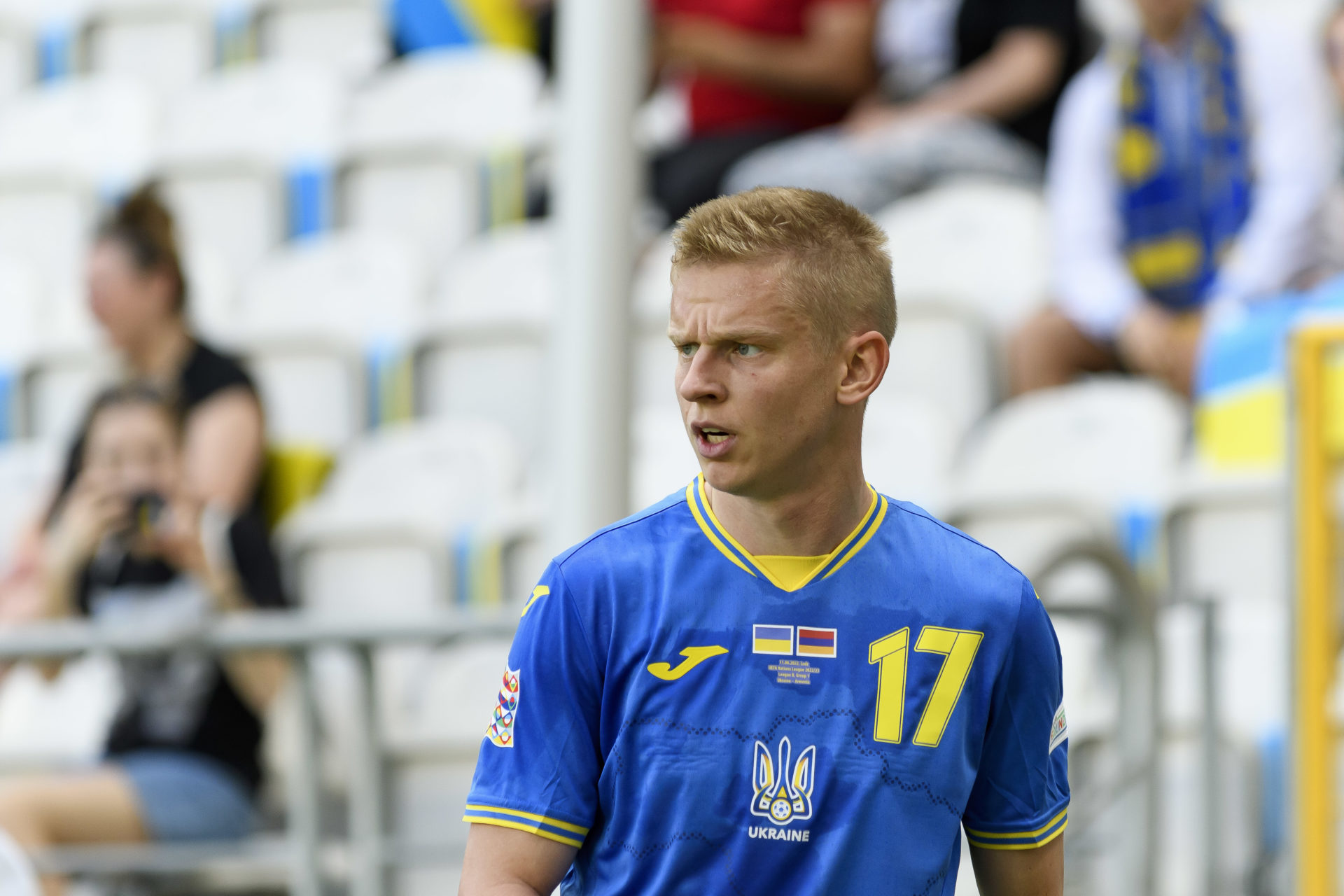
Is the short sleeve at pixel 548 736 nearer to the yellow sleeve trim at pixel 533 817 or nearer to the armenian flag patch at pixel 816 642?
the yellow sleeve trim at pixel 533 817

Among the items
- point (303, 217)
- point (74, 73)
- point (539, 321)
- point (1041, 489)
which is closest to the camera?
point (1041, 489)

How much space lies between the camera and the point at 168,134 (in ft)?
23.2

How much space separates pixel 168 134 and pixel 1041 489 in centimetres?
410

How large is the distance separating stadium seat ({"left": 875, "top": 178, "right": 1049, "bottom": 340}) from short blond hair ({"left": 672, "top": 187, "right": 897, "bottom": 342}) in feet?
12.6

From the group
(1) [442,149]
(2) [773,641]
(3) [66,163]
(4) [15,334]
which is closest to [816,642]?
(2) [773,641]

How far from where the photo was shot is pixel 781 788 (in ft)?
4.60

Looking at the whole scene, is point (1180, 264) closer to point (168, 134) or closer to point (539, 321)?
point (539, 321)

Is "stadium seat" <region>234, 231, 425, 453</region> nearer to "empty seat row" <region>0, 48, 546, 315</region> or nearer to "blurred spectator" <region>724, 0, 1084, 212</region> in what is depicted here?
"empty seat row" <region>0, 48, 546, 315</region>

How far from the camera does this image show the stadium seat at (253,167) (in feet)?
21.2

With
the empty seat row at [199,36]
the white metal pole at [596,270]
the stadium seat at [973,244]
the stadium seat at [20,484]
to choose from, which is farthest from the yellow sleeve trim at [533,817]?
the empty seat row at [199,36]

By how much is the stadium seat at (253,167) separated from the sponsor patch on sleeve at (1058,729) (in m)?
5.23

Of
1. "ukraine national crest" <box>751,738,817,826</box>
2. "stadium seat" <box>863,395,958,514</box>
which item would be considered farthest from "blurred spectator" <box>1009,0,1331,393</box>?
"ukraine national crest" <box>751,738,817,826</box>

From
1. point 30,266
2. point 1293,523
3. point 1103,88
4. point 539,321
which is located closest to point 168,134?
point 30,266

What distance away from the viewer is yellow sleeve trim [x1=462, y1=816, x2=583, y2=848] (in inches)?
55.6
